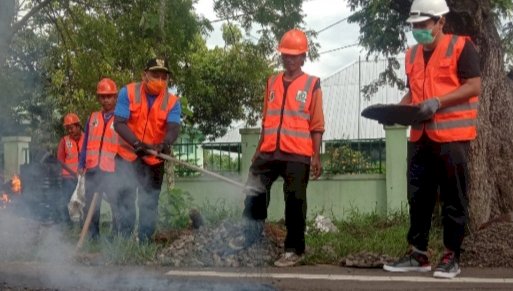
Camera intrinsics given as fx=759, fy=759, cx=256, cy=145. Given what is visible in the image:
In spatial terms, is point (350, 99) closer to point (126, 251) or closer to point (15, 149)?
point (15, 149)

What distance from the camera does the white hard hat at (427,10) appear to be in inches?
213

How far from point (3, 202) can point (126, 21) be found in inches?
174

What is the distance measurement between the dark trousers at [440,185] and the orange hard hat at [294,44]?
1277 millimetres

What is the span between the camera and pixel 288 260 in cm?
604

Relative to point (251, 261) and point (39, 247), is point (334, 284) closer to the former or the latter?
point (251, 261)

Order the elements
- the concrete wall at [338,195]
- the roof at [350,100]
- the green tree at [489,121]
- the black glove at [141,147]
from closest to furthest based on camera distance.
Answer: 1. the black glove at [141,147]
2. the green tree at [489,121]
3. the concrete wall at [338,195]
4. the roof at [350,100]

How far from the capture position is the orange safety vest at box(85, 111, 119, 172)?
748 cm

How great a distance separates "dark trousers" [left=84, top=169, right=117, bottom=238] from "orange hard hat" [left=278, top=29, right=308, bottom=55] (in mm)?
2205

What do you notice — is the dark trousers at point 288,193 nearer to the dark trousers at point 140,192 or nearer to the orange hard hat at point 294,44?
the orange hard hat at point 294,44

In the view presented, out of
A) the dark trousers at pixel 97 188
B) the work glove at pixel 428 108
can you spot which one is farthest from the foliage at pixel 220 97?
the work glove at pixel 428 108

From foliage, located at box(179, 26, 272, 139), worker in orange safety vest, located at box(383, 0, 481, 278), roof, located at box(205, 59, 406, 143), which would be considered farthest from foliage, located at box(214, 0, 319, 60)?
roof, located at box(205, 59, 406, 143)

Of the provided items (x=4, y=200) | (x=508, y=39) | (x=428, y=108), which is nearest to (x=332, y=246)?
A: (x=428, y=108)

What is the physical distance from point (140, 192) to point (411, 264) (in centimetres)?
272

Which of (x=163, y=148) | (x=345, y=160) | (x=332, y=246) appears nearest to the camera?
(x=332, y=246)
